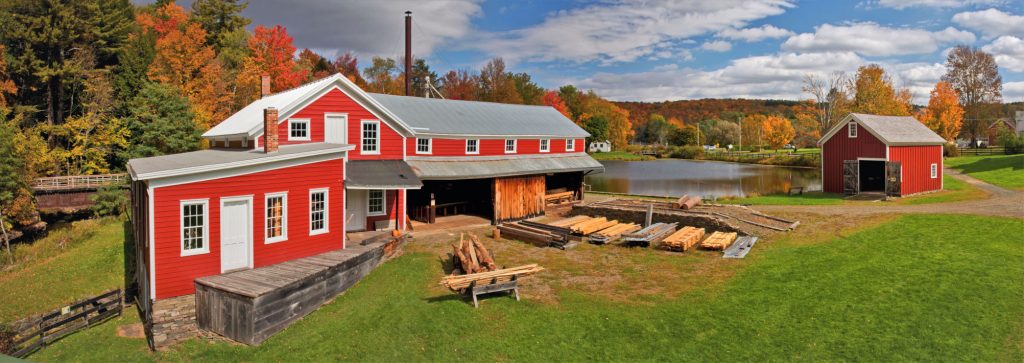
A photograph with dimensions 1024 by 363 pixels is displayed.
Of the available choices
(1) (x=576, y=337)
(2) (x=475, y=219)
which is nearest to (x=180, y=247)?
(1) (x=576, y=337)

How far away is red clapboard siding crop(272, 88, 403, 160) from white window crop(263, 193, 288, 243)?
18.7 feet

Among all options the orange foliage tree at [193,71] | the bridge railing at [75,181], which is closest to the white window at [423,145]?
the orange foliage tree at [193,71]

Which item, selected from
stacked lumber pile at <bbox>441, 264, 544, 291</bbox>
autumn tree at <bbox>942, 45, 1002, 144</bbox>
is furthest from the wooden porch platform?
autumn tree at <bbox>942, 45, 1002, 144</bbox>

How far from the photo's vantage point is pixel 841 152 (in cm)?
3312

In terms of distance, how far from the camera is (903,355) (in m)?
10.8

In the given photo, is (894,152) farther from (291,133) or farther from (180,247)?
(180,247)

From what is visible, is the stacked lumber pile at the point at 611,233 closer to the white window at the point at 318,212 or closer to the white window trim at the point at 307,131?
the white window at the point at 318,212

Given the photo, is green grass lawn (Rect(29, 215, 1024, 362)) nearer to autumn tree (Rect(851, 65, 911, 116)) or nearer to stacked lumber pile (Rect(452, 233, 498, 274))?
stacked lumber pile (Rect(452, 233, 498, 274))

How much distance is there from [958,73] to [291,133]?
2993 inches

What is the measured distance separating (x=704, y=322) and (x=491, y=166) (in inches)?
623

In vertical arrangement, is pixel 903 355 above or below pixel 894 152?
below

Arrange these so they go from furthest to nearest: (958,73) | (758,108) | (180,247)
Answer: (758,108)
(958,73)
(180,247)

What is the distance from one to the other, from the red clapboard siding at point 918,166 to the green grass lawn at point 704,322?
15266 mm

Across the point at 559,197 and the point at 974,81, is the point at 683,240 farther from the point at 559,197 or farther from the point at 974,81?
the point at 974,81
